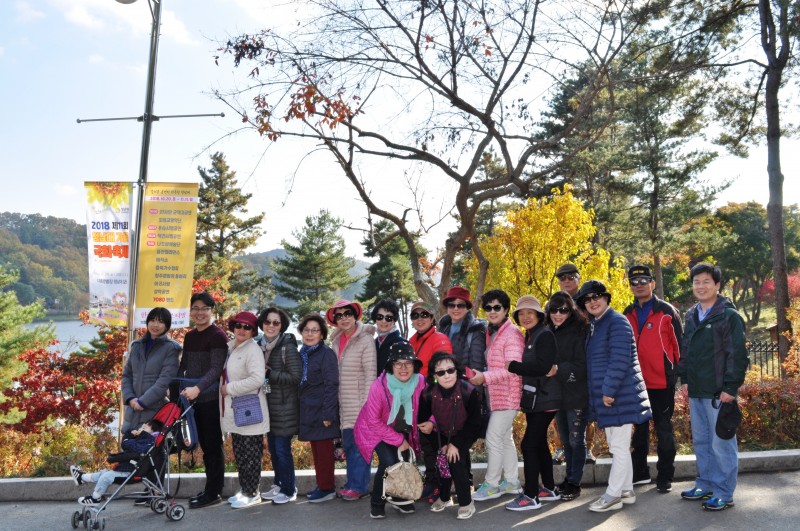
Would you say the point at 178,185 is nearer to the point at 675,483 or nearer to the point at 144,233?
the point at 144,233

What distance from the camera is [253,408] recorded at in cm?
557

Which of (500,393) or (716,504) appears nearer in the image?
(716,504)

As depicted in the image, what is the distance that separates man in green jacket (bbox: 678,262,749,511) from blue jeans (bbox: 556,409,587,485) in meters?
0.84

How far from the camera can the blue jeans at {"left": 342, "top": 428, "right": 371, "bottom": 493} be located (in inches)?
226

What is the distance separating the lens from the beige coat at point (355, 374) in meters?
5.80

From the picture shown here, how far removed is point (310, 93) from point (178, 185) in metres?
2.09

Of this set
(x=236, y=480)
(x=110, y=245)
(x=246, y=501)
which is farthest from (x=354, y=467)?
(x=110, y=245)

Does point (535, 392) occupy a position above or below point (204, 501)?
above

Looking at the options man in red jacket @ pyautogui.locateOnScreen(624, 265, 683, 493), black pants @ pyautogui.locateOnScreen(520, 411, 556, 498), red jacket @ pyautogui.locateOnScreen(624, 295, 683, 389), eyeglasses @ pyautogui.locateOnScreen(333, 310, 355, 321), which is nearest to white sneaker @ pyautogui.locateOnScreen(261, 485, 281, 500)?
eyeglasses @ pyautogui.locateOnScreen(333, 310, 355, 321)

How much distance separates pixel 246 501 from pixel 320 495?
2.08 ft

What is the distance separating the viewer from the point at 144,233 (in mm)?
7652

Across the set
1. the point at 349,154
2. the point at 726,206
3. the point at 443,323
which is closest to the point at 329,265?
the point at 726,206

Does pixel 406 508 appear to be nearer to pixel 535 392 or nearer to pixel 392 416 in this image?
pixel 392 416

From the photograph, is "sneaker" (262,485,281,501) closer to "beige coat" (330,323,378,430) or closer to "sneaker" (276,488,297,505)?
"sneaker" (276,488,297,505)
